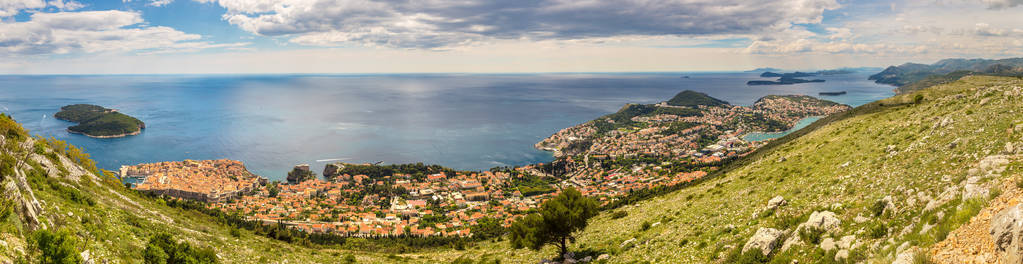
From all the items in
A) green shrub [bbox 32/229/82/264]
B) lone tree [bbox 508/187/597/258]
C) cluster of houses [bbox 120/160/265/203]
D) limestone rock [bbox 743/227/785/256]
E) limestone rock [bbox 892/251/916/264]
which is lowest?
cluster of houses [bbox 120/160/265/203]

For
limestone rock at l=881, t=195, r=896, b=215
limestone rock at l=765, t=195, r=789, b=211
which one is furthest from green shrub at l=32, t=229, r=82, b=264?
limestone rock at l=765, t=195, r=789, b=211

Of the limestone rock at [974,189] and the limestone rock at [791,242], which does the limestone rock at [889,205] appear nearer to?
the limestone rock at [974,189]

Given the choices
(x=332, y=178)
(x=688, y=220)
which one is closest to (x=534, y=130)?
(x=332, y=178)

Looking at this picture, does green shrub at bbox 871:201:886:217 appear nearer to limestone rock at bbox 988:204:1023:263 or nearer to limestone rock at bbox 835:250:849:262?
limestone rock at bbox 835:250:849:262

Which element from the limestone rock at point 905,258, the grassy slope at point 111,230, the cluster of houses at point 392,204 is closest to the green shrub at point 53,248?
the grassy slope at point 111,230

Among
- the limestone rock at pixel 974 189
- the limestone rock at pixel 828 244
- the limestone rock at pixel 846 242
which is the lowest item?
the limestone rock at pixel 828 244

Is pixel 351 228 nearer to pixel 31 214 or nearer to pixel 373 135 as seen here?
pixel 31 214
